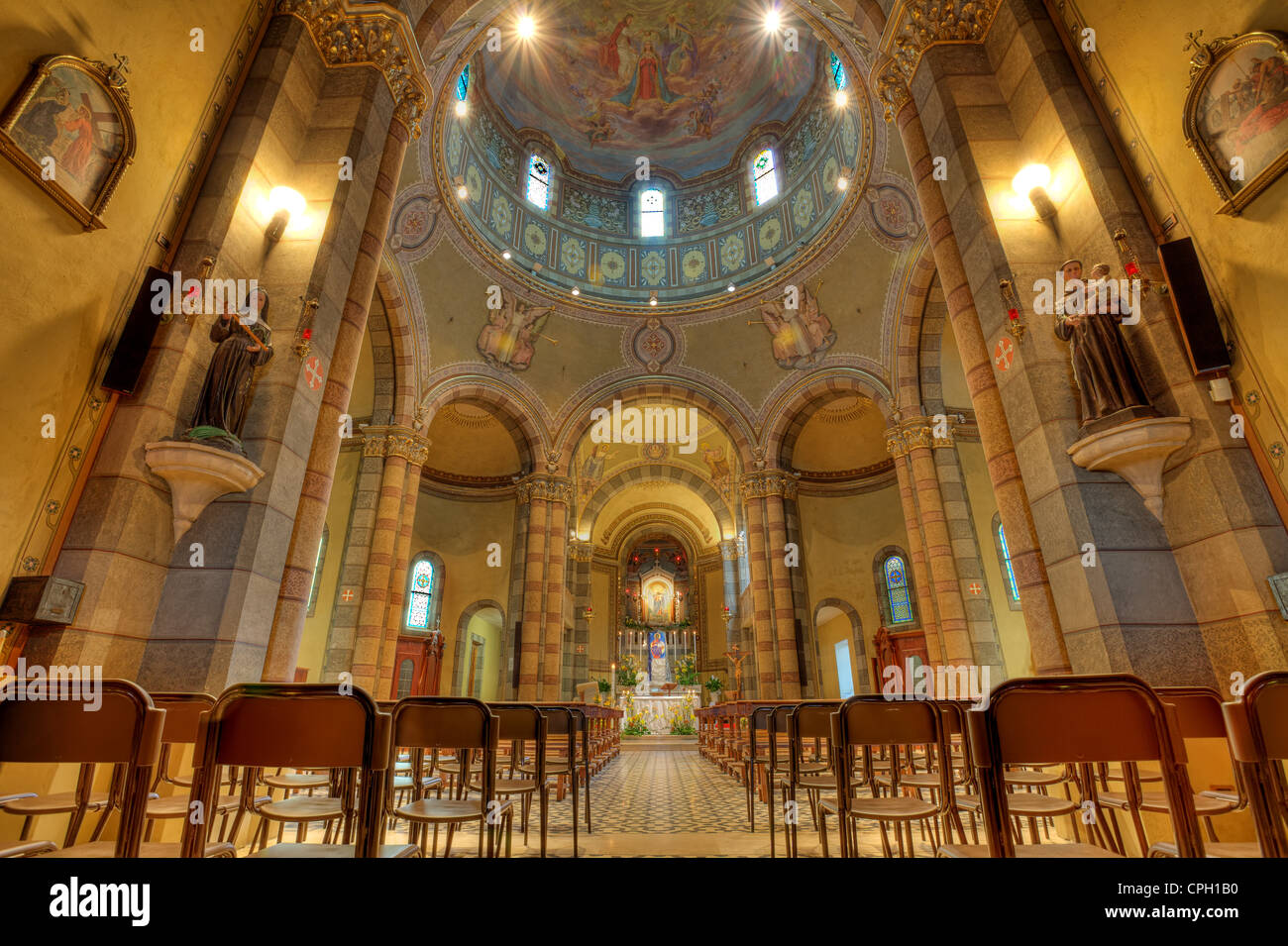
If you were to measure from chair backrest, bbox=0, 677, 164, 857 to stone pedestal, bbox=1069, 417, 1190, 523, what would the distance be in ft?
19.2

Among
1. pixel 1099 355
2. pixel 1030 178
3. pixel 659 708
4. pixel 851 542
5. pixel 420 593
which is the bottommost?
pixel 659 708

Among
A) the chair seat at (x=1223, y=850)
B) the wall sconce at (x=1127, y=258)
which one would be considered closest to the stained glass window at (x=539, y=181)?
the wall sconce at (x=1127, y=258)

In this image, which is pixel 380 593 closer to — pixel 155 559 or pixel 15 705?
pixel 155 559

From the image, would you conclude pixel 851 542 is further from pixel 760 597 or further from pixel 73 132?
pixel 73 132

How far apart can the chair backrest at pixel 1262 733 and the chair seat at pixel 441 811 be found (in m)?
2.98

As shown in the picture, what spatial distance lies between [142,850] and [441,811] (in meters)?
1.12

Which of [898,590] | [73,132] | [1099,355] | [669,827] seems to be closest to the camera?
[73,132]

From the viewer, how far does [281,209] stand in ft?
18.9

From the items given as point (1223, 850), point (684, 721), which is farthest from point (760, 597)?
point (1223, 850)

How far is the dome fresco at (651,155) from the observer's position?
49.7 ft

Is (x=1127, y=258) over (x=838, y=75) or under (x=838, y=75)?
under

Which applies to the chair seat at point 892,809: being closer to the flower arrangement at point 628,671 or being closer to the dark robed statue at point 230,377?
the dark robed statue at point 230,377

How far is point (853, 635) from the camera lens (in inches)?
694

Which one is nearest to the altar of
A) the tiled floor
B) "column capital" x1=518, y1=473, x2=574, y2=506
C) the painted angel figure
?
"column capital" x1=518, y1=473, x2=574, y2=506
